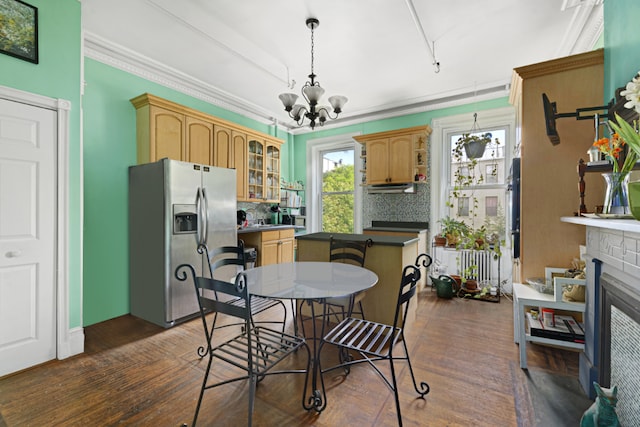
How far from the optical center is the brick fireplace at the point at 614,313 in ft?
4.34

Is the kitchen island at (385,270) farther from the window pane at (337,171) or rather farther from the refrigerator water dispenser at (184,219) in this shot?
the window pane at (337,171)

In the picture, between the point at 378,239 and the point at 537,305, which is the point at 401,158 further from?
the point at 537,305

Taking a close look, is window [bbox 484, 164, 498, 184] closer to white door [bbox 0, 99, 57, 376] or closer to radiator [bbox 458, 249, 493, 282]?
radiator [bbox 458, 249, 493, 282]

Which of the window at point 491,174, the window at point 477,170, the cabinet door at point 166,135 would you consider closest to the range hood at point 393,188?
the window at point 477,170

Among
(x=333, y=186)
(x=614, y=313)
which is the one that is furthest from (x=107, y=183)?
(x=614, y=313)

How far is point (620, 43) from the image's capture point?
6.55 ft

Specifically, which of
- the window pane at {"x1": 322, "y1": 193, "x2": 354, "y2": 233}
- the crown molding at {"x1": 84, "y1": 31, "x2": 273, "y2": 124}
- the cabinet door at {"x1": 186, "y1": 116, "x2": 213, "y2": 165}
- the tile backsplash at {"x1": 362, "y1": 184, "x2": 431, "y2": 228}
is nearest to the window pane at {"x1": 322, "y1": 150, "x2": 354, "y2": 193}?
the window pane at {"x1": 322, "y1": 193, "x2": 354, "y2": 233}

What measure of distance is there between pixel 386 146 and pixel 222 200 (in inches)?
107

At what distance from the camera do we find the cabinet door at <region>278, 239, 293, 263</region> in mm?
4762

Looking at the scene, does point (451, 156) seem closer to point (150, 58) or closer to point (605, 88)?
point (605, 88)

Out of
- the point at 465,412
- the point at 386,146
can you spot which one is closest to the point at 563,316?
the point at 465,412

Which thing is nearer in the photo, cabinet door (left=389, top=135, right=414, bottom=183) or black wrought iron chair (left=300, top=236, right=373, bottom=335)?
black wrought iron chair (left=300, top=236, right=373, bottom=335)

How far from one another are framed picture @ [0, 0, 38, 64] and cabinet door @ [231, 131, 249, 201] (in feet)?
7.40

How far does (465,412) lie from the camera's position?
5.57ft
